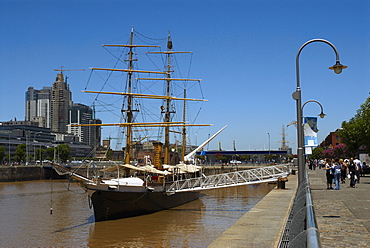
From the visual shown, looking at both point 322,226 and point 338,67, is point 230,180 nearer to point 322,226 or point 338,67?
point 338,67

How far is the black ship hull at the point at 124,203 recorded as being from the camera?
2825 centimetres

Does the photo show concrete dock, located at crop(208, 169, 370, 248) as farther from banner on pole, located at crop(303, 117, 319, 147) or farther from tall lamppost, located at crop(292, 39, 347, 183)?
banner on pole, located at crop(303, 117, 319, 147)

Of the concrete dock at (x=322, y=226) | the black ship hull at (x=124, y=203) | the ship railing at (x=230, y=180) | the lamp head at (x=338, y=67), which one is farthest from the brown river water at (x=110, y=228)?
the lamp head at (x=338, y=67)

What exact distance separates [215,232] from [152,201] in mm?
8496

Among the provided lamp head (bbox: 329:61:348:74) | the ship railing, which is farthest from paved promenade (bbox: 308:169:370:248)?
the ship railing

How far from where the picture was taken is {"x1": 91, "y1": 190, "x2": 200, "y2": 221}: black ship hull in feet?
92.7

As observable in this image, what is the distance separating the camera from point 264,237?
11.9m

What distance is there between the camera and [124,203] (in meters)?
29.3

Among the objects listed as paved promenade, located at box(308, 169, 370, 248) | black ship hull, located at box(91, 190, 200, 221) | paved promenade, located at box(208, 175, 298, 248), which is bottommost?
black ship hull, located at box(91, 190, 200, 221)

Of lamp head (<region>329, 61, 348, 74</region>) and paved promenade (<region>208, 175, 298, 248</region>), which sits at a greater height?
lamp head (<region>329, 61, 348, 74</region>)

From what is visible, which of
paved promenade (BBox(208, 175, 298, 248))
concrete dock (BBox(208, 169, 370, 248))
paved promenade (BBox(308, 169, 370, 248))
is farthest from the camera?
paved promenade (BBox(208, 175, 298, 248))

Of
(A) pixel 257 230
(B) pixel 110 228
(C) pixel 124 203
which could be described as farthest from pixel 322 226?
(C) pixel 124 203

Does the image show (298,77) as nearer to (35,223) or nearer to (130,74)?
(35,223)

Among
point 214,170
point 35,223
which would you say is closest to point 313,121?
point 35,223
